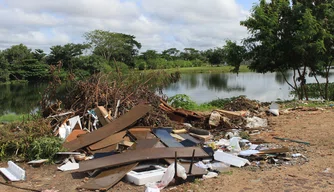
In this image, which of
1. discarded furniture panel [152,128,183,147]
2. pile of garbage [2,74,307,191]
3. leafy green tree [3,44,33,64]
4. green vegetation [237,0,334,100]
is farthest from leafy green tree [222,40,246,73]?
leafy green tree [3,44,33,64]

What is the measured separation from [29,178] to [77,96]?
2.61 metres

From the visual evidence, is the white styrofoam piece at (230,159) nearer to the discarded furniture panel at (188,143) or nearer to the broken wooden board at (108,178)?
the discarded furniture panel at (188,143)

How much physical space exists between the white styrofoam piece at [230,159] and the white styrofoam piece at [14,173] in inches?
107

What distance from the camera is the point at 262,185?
394 cm

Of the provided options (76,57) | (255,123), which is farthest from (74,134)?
(76,57)

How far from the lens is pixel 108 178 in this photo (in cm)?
413

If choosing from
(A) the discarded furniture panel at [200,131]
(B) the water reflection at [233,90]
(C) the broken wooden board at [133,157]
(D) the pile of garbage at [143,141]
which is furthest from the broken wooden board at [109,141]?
(B) the water reflection at [233,90]

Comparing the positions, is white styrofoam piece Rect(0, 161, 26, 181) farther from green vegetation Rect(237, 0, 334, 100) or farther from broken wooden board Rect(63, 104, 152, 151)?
green vegetation Rect(237, 0, 334, 100)

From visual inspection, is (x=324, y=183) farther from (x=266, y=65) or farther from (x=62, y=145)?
(x=266, y=65)

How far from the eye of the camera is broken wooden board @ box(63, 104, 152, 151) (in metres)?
5.43

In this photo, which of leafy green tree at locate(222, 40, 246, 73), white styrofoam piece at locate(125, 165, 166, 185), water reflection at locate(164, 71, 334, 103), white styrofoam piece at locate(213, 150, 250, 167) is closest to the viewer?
white styrofoam piece at locate(125, 165, 166, 185)

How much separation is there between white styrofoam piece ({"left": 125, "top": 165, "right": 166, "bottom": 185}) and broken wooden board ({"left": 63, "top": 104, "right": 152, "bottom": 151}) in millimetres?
1526

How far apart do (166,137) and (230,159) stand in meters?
1.34

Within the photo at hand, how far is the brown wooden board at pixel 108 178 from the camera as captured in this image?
3.94 m
